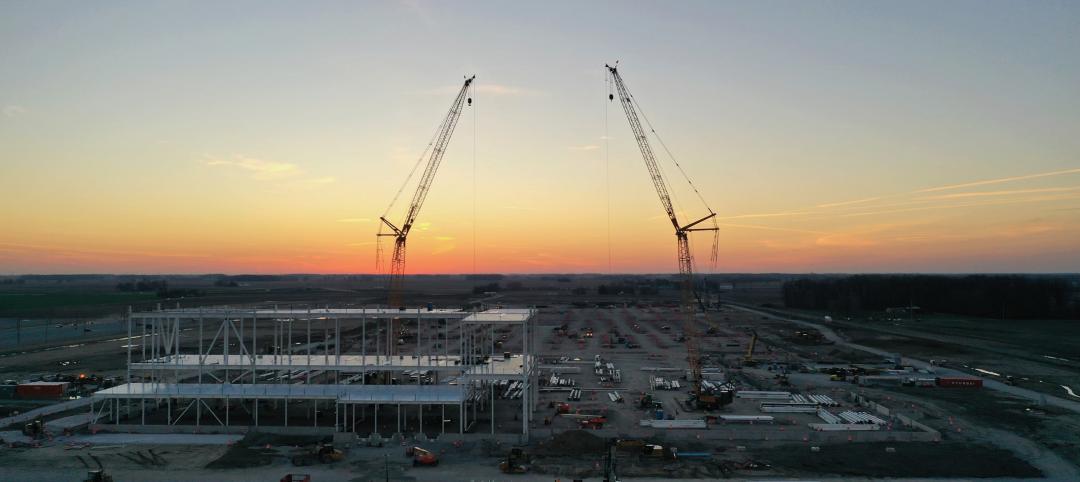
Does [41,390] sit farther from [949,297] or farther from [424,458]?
[949,297]

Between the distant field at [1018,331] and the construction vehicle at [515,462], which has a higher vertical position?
the construction vehicle at [515,462]

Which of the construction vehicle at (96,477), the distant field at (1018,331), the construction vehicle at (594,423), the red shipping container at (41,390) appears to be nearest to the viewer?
the construction vehicle at (96,477)

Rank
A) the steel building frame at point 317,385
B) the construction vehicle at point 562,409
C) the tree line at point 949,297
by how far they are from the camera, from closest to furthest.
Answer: the steel building frame at point 317,385, the construction vehicle at point 562,409, the tree line at point 949,297

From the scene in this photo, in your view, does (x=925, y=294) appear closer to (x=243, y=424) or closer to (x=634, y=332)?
(x=634, y=332)

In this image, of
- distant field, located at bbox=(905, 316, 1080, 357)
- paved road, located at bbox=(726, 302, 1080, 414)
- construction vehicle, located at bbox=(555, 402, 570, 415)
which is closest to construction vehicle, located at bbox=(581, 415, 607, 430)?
construction vehicle, located at bbox=(555, 402, 570, 415)

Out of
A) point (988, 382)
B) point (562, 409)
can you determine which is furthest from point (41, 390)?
point (988, 382)

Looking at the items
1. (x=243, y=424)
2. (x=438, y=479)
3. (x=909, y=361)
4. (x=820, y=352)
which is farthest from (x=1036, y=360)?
(x=243, y=424)

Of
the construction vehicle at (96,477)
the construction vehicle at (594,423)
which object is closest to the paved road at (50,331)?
→ the construction vehicle at (96,477)

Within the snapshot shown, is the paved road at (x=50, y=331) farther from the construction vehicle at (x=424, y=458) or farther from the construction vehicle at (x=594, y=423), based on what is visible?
the construction vehicle at (x=594, y=423)
